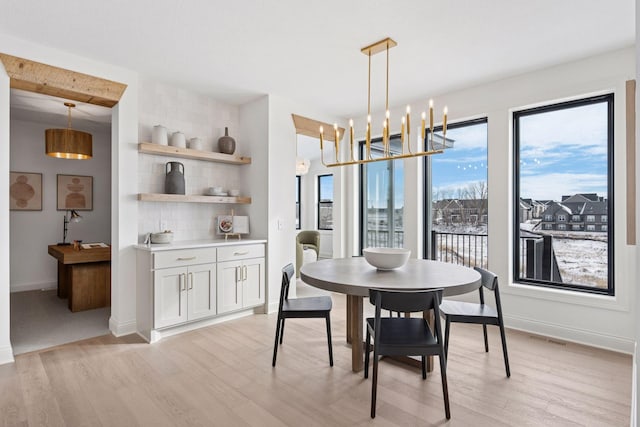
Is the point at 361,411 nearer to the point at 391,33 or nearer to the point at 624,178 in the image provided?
the point at 391,33

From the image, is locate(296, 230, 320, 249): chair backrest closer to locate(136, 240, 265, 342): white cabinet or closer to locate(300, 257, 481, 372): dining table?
locate(136, 240, 265, 342): white cabinet

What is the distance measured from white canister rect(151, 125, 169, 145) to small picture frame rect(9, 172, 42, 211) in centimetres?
297

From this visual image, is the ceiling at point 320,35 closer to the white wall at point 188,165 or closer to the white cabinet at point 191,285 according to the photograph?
the white wall at point 188,165

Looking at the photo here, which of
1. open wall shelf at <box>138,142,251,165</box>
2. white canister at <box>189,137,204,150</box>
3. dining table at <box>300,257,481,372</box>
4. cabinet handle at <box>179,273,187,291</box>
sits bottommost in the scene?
cabinet handle at <box>179,273,187,291</box>

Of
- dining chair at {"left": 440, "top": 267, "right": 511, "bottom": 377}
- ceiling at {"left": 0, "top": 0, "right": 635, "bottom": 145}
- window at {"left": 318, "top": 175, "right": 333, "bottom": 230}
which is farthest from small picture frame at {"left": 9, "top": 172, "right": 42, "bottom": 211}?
dining chair at {"left": 440, "top": 267, "right": 511, "bottom": 377}

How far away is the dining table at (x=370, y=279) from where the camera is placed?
7.07 ft

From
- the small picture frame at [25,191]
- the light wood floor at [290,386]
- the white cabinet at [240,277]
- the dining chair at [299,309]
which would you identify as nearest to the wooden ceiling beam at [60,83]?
the white cabinet at [240,277]

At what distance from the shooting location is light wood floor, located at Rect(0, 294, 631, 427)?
2.05 m

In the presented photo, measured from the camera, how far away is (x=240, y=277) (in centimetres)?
387

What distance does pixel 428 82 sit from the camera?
3818 mm

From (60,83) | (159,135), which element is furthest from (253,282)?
(60,83)

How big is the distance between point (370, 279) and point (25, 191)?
217 inches

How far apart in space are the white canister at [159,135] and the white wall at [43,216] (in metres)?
2.52

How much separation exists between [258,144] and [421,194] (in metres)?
2.15
